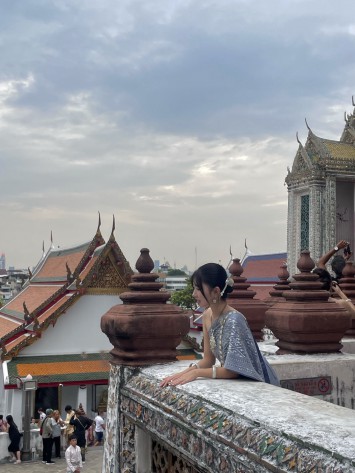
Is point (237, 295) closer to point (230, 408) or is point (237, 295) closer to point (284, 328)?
point (284, 328)

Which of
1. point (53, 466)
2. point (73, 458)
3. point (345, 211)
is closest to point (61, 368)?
point (53, 466)

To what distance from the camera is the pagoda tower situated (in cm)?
2378

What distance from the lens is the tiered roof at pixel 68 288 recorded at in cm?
1656

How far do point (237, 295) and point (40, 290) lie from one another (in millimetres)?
15320

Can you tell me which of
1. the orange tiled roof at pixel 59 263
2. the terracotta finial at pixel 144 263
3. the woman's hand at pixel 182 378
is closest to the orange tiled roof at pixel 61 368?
the orange tiled roof at pixel 59 263

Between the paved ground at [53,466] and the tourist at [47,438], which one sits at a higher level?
the tourist at [47,438]

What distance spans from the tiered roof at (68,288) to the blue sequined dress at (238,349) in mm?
13614

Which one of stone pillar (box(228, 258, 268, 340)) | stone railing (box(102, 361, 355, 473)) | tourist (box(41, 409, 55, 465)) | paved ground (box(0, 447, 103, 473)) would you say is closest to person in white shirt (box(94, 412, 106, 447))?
paved ground (box(0, 447, 103, 473))

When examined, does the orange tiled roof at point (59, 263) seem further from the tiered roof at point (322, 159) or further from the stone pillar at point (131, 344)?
the stone pillar at point (131, 344)

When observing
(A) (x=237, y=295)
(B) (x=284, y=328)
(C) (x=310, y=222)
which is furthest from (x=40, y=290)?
(B) (x=284, y=328)

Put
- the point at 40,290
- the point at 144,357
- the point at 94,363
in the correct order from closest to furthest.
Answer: the point at 144,357, the point at 94,363, the point at 40,290

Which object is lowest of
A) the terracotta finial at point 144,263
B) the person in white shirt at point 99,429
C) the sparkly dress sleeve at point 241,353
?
the person in white shirt at point 99,429

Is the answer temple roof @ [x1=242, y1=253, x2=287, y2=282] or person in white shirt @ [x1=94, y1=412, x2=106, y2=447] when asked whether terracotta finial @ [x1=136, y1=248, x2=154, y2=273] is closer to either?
person in white shirt @ [x1=94, y1=412, x2=106, y2=447]

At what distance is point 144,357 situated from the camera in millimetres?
3967
